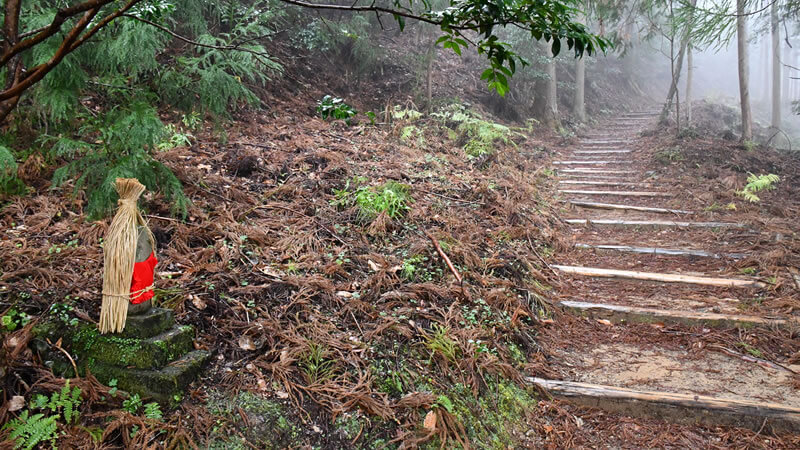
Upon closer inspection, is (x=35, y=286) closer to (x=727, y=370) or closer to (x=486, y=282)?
(x=486, y=282)

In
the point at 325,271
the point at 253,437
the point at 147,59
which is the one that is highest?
the point at 147,59

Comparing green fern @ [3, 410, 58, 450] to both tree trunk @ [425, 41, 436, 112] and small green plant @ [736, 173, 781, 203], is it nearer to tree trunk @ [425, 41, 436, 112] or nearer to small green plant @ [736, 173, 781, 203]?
tree trunk @ [425, 41, 436, 112]

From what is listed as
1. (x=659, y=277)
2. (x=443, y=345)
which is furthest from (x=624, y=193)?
(x=443, y=345)

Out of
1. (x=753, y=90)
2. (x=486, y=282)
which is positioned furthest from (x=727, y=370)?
(x=753, y=90)

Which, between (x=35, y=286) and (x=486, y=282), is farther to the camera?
(x=486, y=282)

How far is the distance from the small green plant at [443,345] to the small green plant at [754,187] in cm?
651

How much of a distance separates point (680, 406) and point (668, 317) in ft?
4.04

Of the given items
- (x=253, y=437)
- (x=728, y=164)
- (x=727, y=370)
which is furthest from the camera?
(x=728, y=164)

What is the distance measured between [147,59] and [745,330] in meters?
5.77

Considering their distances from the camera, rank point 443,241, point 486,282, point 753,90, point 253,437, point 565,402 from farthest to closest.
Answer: point 753,90 < point 443,241 < point 486,282 < point 565,402 < point 253,437

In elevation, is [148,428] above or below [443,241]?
below

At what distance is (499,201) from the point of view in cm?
579

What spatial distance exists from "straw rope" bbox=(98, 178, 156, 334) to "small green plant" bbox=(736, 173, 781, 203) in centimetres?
835

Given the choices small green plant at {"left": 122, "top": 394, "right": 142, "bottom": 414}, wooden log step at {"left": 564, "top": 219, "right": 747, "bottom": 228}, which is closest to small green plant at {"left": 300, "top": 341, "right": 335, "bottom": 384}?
small green plant at {"left": 122, "top": 394, "right": 142, "bottom": 414}
